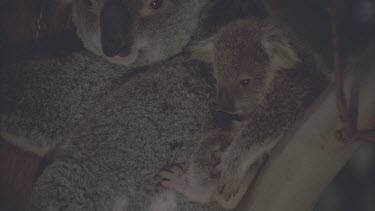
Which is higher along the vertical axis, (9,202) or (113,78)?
(113,78)

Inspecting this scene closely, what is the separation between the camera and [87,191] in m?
2.70

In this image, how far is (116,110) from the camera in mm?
2953

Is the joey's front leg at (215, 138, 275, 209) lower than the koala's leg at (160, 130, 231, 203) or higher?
higher

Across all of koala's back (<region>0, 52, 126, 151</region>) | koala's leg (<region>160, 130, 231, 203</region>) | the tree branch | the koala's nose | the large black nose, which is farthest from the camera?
koala's back (<region>0, 52, 126, 151</region>)

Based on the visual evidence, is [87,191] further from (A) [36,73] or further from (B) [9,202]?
(A) [36,73]

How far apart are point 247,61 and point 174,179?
2.64 feet

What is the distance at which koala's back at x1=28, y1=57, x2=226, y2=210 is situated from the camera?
2713mm

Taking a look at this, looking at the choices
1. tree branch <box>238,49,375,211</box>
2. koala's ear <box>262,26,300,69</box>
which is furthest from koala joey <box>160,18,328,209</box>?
tree branch <box>238,49,375,211</box>

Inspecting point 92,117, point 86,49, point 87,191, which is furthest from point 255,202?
point 86,49

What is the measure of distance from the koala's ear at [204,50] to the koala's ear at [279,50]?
34 cm

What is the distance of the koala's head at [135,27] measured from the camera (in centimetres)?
285

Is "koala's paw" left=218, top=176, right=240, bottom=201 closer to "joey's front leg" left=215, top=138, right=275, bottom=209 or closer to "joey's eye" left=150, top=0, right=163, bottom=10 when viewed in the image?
"joey's front leg" left=215, top=138, right=275, bottom=209

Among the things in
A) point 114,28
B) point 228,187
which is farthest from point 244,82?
point 114,28

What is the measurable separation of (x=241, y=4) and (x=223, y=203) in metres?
1.40
